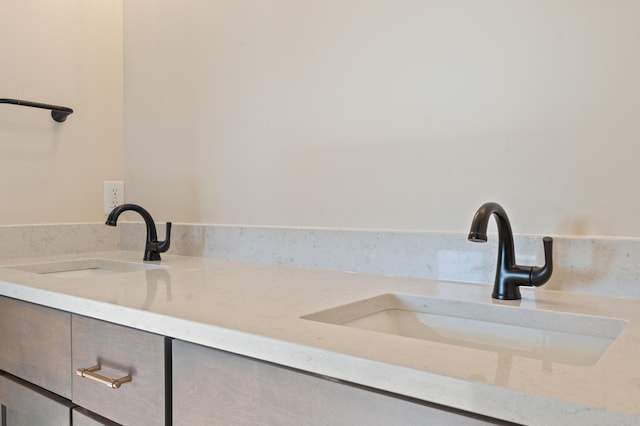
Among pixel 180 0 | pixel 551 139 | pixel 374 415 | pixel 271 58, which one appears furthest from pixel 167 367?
pixel 180 0

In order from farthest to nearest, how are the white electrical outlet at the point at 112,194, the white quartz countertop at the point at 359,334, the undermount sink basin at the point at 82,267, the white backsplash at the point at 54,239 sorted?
1. the white electrical outlet at the point at 112,194
2. the white backsplash at the point at 54,239
3. the undermount sink basin at the point at 82,267
4. the white quartz countertop at the point at 359,334

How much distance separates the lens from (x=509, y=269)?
2.85 ft

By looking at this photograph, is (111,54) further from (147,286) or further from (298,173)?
(147,286)

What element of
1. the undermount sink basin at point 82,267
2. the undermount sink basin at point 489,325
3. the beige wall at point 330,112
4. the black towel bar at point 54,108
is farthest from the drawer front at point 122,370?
the black towel bar at point 54,108

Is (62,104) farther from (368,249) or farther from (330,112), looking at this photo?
(368,249)

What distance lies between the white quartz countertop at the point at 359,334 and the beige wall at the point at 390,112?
0.20 m

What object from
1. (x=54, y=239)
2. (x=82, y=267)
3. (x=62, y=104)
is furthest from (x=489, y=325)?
(x=62, y=104)

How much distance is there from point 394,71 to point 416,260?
1.47 feet

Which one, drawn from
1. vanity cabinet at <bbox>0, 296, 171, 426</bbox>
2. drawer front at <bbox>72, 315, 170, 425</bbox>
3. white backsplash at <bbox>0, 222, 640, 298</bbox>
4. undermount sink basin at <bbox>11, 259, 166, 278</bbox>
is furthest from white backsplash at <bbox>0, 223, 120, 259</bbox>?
drawer front at <bbox>72, 315, 170, 425</bbox>

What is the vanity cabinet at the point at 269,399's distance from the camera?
1.66ft

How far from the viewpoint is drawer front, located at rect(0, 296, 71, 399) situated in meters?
0.90

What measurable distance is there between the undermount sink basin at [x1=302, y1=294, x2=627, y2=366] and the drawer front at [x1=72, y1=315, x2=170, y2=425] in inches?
9.8

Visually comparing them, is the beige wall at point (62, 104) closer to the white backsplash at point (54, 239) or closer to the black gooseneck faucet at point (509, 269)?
the white backsplash at point (54, 239)

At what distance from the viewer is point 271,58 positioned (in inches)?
54.6
